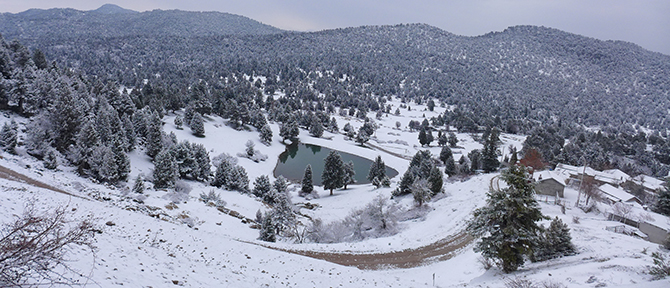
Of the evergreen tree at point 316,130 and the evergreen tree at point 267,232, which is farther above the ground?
the evergreen tree at point 316,130

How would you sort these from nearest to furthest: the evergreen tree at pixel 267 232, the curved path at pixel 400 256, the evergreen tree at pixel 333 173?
the curved path at pixel 400 256 < the evergreen tree at pixel 267 232 < the evergreen tree at pixel 333 173

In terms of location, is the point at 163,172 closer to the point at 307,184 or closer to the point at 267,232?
the point at 267,232

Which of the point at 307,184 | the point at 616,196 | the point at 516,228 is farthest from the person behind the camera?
the point at 307,184

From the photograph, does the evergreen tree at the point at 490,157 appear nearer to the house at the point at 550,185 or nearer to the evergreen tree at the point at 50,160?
the house at the point at 550,185

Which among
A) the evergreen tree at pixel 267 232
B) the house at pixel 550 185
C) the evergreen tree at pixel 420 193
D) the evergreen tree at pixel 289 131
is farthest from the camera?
the evergreen tree at pixel 289 131

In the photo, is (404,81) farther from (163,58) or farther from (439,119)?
(163,58)

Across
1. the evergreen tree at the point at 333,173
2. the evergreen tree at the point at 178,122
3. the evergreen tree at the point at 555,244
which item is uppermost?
the evergreen tree at the point at 555,244

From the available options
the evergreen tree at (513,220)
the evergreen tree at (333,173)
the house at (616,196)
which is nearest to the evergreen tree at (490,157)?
the house at (616,196)

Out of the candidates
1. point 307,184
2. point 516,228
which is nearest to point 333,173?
point 307,184
